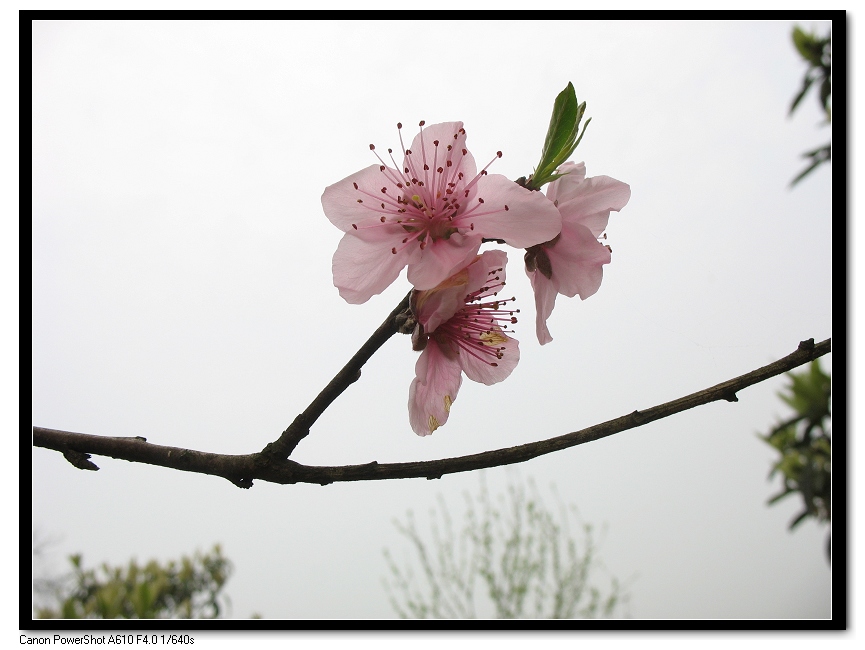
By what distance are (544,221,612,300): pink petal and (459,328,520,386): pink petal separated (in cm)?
7

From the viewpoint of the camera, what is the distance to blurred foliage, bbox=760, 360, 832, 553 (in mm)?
1165

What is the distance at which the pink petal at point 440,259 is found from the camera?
439mm

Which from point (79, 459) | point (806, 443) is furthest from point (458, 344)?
point (806, 443)

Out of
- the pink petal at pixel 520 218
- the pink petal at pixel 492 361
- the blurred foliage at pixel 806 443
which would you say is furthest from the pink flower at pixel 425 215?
the blurred foliage at pixel 806 443

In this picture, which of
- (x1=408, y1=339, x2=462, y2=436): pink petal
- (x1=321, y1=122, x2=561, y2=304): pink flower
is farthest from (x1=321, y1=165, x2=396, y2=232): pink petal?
(x1=408, y1=339, x2=462, y2=436): pink petal

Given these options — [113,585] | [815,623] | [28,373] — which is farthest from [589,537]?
[28,373]

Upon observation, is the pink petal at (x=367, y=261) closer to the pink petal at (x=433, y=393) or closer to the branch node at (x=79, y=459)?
the pink petal at (x=433, y=393)

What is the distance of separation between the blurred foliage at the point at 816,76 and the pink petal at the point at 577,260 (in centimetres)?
67

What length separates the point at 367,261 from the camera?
19.2 inches

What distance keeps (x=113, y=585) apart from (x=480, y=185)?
103 centimetres

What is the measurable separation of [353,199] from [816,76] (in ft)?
3.40

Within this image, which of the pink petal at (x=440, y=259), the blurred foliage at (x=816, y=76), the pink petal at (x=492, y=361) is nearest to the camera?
the pink petal at (x=440, y=259)

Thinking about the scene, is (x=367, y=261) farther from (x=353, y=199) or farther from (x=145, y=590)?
(x=145, y=590)

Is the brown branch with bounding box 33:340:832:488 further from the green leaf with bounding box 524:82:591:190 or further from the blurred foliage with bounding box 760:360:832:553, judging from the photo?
the blurred foliage with bounding box 760:360:832:553
